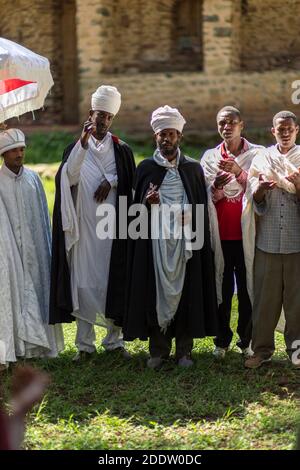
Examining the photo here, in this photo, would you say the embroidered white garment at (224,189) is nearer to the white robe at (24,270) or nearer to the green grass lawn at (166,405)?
the green grass lawn at (166,405)

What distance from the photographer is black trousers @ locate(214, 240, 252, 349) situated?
6055 mm

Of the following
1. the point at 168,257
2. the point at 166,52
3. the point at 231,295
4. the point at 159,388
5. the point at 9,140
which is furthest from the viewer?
the point at 166,52

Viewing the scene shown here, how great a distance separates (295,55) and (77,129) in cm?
413

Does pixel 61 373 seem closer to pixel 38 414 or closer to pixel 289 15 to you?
pixel 38 414

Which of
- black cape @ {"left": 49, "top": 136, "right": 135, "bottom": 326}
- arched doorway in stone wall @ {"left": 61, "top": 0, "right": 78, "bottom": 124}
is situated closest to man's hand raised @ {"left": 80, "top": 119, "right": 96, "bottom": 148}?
black cape @ {"left": 49, "top": 136, "right": 135, "bottom": 326}

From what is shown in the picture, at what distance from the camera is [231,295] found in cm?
611

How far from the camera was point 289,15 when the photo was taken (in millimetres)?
14562

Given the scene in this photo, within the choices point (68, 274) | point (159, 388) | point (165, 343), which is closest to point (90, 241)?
point (68, 274)

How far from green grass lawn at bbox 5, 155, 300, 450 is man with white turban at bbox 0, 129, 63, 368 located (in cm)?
21

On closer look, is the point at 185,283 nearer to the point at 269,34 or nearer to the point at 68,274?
the point at 68,274

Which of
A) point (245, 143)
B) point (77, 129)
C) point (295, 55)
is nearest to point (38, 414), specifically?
point (245, 143)

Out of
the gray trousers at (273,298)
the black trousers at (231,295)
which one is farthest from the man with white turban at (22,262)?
the gray trousers at (273,298)

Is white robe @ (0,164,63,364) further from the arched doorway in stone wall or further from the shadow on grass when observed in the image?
the arched doorway in stone wall

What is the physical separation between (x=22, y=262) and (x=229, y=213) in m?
1.58
